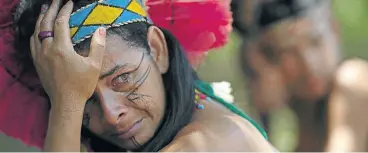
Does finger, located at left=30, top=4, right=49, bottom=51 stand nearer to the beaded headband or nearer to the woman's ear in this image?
the beaded headband

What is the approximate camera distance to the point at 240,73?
257 cm

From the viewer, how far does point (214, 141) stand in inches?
58.4

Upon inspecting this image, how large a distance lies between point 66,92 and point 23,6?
0.71 feet

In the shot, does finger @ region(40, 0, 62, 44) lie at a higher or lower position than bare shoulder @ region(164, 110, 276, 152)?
higher

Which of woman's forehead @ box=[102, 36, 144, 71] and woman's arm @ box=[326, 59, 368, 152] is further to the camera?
woman's arm @ box=[326, 59, 368, 152]

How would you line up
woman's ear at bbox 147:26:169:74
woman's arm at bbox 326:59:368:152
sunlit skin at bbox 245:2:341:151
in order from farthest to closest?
sunlit skin at bbox 245:2:341:151, woman's arm at bbox 326:59:368:152, woman's ear at bbox 147:26:169:74

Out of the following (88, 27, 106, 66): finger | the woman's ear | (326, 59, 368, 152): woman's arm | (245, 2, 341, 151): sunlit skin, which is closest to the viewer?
(88, 27, 106, 66): finger

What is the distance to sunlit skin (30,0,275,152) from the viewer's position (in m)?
1.43

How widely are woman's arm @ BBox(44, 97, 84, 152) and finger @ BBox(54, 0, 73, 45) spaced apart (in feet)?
0.40

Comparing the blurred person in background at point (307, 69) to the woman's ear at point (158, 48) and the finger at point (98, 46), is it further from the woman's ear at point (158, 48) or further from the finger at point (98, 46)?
the finger at point (98, 46)

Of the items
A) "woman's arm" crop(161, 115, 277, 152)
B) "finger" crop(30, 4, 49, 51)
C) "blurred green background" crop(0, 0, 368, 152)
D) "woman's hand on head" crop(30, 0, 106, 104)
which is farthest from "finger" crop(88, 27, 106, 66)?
"blurred green background" crop(0, 0, 368, 152)

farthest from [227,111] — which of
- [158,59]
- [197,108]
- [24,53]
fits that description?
[24,53]

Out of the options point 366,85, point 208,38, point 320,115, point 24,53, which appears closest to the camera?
point 24,53

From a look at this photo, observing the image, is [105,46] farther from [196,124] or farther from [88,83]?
[196,124]
